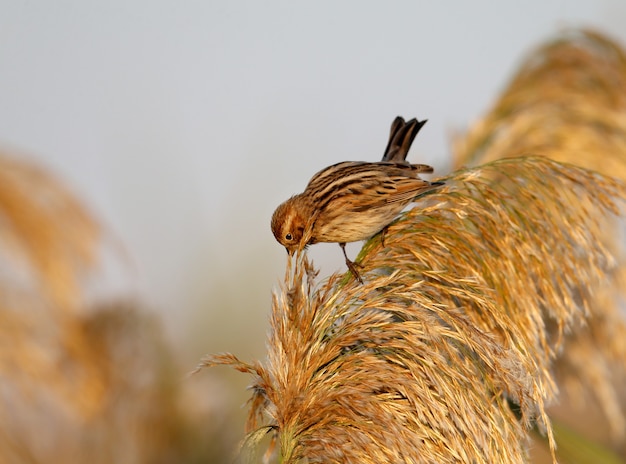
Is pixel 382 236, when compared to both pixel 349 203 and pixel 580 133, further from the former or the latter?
pixel 580 133

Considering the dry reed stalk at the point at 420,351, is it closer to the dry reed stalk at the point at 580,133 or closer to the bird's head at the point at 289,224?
the bird's head at the point at 289,224

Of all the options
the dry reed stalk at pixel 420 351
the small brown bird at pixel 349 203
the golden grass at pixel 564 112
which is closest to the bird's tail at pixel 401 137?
the small brown bird at pixel 349 203

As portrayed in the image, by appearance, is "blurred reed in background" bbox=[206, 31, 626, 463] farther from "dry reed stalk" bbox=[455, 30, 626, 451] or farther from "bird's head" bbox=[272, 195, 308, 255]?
"dry reed stalk" bbox=[455, 30, 626, 451]

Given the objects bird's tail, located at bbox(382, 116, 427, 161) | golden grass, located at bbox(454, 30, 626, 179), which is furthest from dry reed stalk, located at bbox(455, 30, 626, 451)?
bird's tail, located at bbox(382, 116, 427, 161)

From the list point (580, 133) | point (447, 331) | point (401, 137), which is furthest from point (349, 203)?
point (580, 133)

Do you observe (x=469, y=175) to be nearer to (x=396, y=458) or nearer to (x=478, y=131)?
(x=396, y=458)

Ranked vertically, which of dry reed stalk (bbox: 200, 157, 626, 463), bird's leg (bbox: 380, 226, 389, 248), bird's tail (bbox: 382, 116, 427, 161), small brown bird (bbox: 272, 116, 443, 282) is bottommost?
dry reed stalk (bbox: 200, 157, 626, 463)

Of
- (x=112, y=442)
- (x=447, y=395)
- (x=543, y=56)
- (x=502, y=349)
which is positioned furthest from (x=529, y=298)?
(x=112, y=442)
